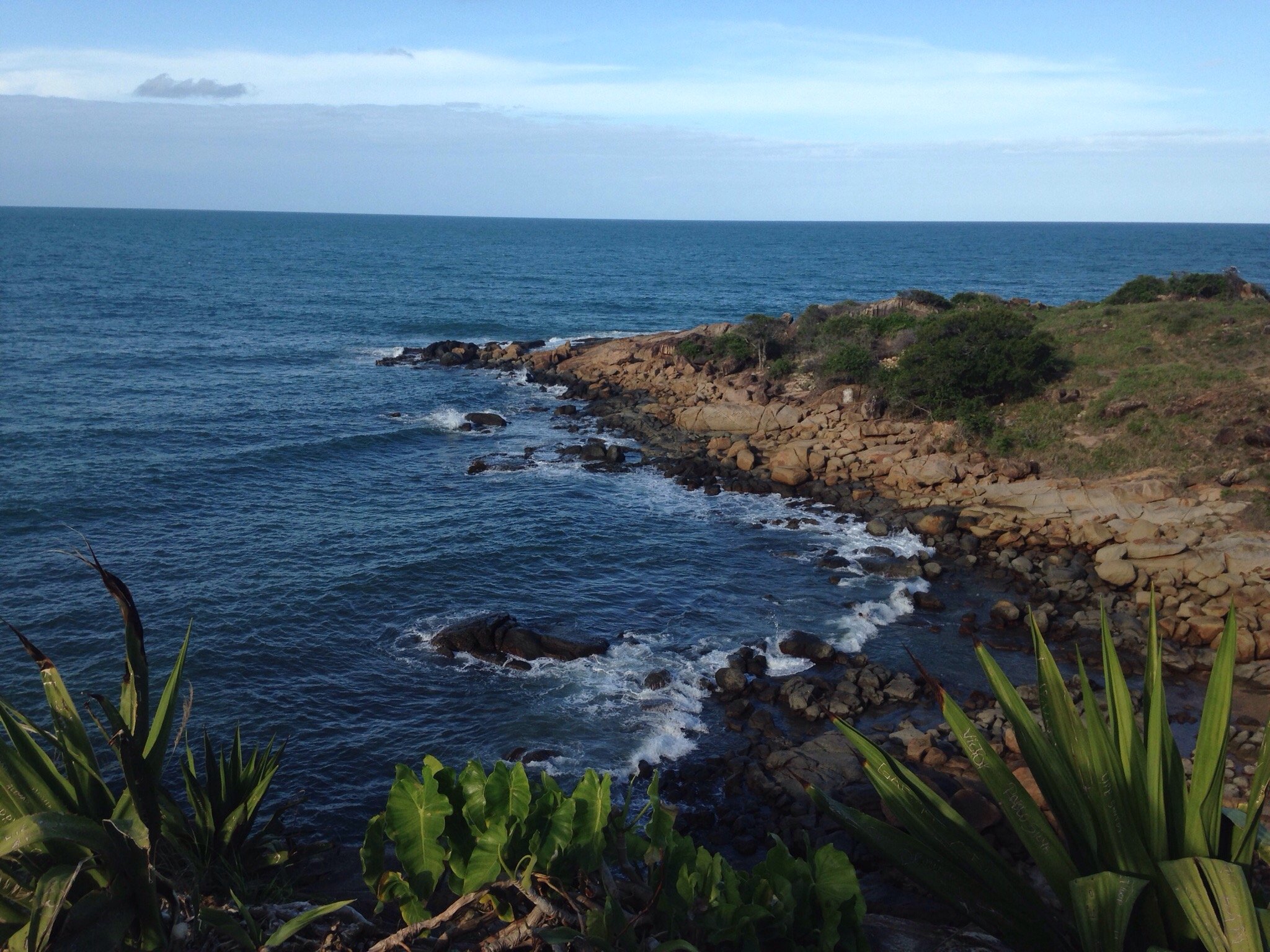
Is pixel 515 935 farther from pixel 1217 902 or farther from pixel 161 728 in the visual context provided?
pixel 1217 902

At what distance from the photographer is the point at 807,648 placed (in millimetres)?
20453

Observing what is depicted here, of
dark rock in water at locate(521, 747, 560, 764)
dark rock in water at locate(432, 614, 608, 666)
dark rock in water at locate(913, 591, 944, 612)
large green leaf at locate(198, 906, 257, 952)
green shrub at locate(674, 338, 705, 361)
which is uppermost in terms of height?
green shrub at locate(674, 338, 705, 361)

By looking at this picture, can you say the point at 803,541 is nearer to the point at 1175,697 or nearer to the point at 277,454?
the point at 1175,697

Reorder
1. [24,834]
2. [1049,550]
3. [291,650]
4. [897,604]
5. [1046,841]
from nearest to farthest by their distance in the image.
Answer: [24,834] → [1046,841] → [291,650] → [897,604] → [1049,550]

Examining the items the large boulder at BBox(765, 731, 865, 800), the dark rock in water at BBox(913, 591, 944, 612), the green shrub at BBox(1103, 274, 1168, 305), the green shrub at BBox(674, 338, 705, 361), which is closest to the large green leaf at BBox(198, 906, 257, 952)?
the large boulder at BBox(765, 731, 865, 800)

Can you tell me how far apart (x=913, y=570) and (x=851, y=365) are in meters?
13.8

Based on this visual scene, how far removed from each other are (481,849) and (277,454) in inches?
1270

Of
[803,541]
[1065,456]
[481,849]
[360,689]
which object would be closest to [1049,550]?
[1065,456]

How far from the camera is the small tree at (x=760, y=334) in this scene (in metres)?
43.6

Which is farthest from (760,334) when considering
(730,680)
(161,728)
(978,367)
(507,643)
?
(161,728)

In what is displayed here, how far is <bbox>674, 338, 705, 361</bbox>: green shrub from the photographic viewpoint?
4588cm

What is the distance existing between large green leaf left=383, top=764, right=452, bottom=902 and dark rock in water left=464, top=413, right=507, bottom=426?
1424 inches

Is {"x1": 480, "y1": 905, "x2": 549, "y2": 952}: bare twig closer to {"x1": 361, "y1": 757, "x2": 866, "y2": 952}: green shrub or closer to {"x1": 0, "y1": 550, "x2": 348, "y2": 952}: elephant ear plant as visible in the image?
{"x1": 361, "y1": 757, "x2": 866, "y2": 952}: green shrub

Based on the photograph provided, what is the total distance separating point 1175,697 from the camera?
1848 cm
